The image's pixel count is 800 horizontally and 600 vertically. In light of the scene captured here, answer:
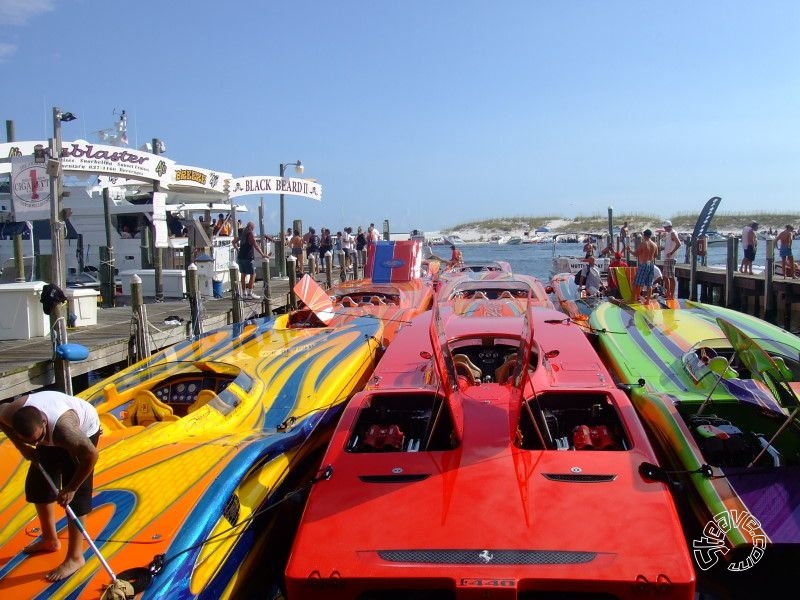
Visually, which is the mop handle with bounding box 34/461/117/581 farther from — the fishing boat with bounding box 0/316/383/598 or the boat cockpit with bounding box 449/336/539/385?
the boat cockpit with bounding box 449/336/539/385

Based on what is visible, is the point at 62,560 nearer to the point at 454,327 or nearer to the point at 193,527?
the point at 193,527

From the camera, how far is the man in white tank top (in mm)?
3912

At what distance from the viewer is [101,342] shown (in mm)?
10062

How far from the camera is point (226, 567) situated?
14.9ft

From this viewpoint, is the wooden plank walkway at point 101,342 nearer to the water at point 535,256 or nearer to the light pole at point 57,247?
the light pole at point 57,247

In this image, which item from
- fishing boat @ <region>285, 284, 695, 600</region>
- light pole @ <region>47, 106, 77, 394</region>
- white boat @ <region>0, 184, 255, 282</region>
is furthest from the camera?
white boat @ <region>0, 184, 255, 282</region>

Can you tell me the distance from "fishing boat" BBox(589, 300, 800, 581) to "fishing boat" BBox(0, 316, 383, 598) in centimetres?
273

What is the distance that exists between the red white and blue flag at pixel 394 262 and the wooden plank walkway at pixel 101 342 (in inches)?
97.9

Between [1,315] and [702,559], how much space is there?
9320 millimetres

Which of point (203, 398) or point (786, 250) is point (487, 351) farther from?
point (786, 250)

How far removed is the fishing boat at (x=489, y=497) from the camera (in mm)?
4004

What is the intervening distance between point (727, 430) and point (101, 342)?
782 centimetres

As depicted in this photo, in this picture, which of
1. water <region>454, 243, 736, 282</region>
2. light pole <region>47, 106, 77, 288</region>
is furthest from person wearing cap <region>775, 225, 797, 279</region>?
light pole <region>47, 106, 77, 288</region>

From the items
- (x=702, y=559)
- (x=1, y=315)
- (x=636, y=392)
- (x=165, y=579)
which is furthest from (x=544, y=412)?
(x=1, y=315)
